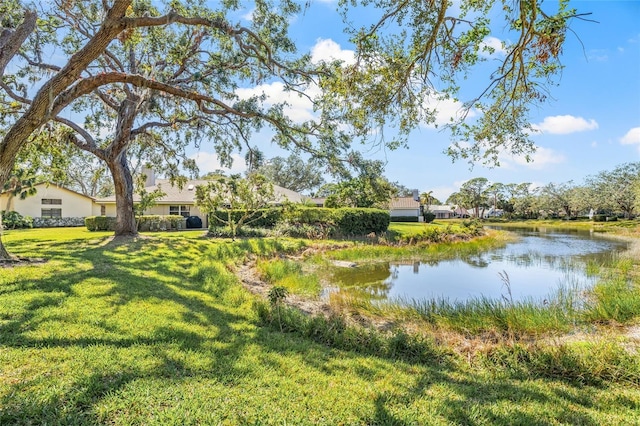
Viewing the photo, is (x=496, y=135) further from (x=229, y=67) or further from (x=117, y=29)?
(x=229, y=67)

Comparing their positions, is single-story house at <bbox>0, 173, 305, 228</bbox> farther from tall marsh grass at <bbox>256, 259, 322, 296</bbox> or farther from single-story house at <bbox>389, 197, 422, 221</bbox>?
single-story house at <bbox>389, 197, 422, 221</bbox>

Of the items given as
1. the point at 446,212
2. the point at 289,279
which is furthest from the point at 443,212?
the point at 289,279

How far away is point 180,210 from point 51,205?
11.5 m

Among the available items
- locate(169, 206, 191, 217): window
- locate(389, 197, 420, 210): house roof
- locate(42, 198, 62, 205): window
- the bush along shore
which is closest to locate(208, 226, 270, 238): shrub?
the bush along shore

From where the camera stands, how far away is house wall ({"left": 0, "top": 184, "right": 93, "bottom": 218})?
26.7 metres

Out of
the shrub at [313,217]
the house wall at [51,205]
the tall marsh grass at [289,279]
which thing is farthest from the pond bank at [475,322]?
→ the house wall at [51,205]

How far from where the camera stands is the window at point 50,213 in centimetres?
2802

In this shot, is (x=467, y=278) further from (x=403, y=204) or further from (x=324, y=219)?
(x=403, y=204)

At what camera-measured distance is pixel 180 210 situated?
27.7 metres

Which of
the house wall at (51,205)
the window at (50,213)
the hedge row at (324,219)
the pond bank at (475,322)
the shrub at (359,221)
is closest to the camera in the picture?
the pond bank at (475,322)

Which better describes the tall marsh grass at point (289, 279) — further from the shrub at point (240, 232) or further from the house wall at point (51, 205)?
the house wall at point (51, 205)

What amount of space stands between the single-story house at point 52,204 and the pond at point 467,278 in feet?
90.9

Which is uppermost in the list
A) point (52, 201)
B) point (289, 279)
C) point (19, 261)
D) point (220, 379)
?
point (52, 201)

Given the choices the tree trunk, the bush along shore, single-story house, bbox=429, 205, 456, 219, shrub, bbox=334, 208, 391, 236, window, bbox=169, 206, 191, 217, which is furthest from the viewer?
single-story house, bbox=429, 205, 456, 219
